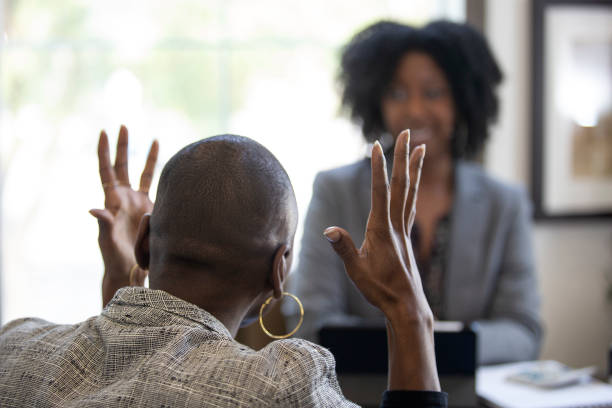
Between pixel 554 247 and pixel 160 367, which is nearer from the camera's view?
pixel 160 367

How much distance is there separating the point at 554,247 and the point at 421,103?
1415 millimetres

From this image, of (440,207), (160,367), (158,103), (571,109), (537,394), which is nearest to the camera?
(160,367)

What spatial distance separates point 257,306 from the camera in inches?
40.9

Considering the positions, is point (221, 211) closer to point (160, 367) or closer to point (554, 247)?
point (160, 367)

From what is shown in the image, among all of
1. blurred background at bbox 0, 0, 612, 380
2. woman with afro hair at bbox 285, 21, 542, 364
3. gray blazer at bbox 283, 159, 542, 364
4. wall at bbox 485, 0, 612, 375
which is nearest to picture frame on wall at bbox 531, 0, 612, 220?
wall at bbox 485, 0, 612, 375

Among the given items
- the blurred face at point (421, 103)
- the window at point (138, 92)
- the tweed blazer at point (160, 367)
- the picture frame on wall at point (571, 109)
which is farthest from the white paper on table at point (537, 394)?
the window at point (138, 92)

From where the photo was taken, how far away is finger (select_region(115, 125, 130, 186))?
127 cm

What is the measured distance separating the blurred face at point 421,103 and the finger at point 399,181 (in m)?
1.30

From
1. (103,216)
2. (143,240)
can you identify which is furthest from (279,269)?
(103,216)

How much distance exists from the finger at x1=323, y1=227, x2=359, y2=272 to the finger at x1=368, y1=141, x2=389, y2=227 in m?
0.05

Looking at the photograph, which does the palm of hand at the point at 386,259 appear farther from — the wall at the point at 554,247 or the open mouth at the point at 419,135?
the wall at the point at 554,247

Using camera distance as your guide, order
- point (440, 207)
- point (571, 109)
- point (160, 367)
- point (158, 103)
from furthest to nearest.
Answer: point (158, 103)
point (571, 109)
point (440, 207)
point (160, 367)

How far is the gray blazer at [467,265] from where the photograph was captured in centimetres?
209

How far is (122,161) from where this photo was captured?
1.28m
